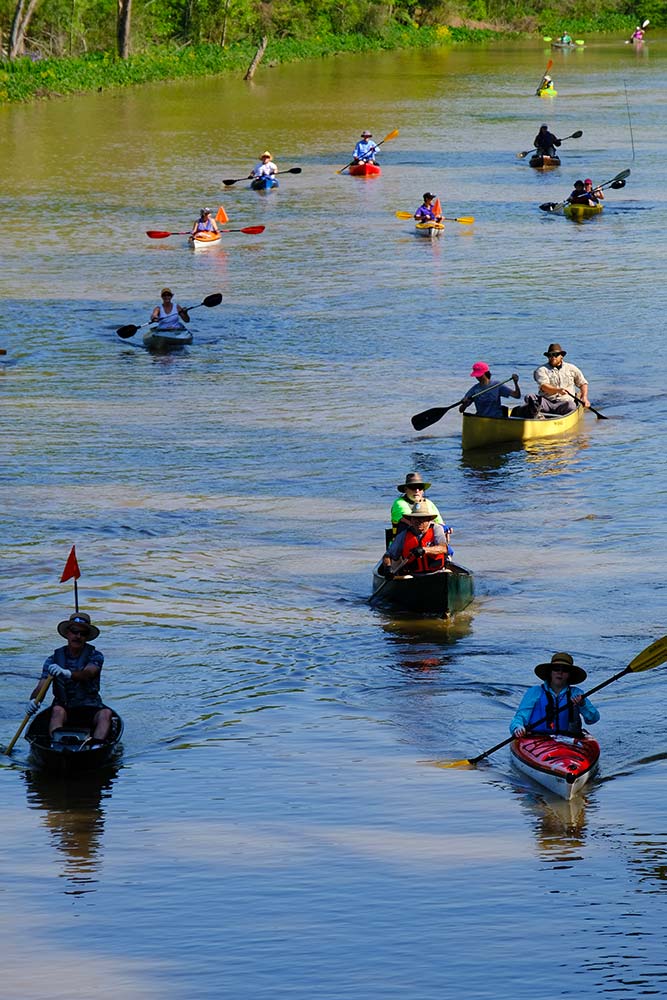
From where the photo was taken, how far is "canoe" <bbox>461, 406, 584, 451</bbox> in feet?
82.9

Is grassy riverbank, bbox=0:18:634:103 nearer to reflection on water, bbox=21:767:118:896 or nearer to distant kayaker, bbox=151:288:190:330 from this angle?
distant kayaker, bbox=151:288:190:330

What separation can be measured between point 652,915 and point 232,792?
12.8 ft

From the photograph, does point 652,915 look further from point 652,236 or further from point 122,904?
point 652,236

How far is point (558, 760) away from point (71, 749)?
4.19 meters

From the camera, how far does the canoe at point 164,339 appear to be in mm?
32312

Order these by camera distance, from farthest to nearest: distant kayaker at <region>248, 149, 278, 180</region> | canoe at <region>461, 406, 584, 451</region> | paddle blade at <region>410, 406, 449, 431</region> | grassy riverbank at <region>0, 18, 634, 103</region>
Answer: grassy riverbank at <region>0, 18, 634, 103</region> → distant kayaker at <region>248, 149, 278, 180</region> → paddle blade at <region>410, 406, 449, 431</region> → canoe at <region>461, 406, 584, 451</region>

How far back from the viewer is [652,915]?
11.3 m

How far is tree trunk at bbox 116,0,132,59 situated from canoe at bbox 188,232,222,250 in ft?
144

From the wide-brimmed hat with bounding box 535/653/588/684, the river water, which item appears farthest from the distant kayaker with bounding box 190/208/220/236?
the wide-brimmed hat with bounding box 535/653/588/684

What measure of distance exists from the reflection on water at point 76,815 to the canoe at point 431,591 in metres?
4.88

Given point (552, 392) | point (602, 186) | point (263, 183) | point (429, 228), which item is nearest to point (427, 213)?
point (429, 228)

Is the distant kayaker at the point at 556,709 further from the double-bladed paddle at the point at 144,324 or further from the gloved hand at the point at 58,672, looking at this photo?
the double-bladed paddle at the point at 144,324

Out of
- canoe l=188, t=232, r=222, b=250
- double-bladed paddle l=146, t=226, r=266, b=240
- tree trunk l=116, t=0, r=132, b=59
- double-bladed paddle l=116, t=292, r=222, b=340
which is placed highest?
tree trunk l=116, t=0, r=132, b=59

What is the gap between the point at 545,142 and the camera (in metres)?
57.1
